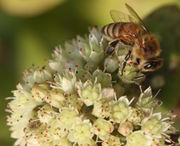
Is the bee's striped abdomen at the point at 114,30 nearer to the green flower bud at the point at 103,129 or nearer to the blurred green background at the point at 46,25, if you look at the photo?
the green flower bud at the point at 103,129

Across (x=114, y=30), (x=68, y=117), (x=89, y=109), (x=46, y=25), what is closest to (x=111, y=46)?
(x=114, y=30)

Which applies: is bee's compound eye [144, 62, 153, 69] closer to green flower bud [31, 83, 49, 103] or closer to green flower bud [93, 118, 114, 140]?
green flower bud [93, 118, 114, 140]

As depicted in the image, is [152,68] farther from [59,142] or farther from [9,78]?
[9,78]

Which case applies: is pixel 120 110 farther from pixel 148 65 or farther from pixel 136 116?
pixel 148 65

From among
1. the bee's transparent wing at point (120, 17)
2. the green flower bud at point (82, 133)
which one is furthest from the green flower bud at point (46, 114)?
the bee's transparent wing at point (120, 17)

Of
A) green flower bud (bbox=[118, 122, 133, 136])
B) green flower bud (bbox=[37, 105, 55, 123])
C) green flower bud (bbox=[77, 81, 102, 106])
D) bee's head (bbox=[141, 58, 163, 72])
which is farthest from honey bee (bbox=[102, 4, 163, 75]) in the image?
green flower bud (bbox=[37, 105, 55, 123])

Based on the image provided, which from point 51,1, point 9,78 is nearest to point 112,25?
point 51,1
